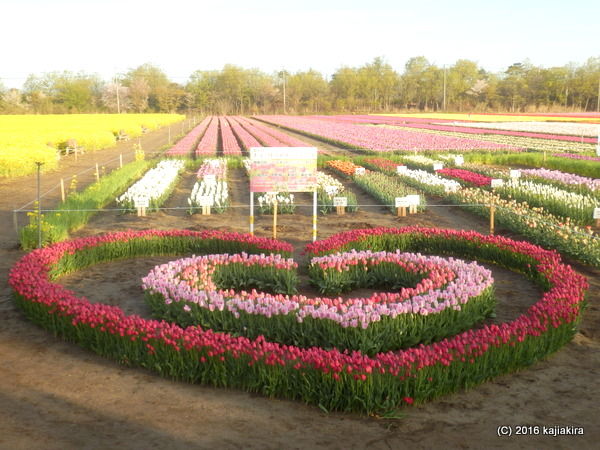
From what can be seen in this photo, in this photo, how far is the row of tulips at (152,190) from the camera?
14461 mm

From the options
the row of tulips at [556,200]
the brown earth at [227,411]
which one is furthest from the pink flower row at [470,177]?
the brown earth at [227,411]

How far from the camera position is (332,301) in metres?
6.87

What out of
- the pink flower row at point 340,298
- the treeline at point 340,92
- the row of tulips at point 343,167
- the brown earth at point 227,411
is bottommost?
the brown earth at point 227,411

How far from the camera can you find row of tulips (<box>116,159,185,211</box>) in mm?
14461

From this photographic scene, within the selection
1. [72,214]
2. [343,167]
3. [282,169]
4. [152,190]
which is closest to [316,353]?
[282,169]

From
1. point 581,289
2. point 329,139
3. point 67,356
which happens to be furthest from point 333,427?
point 329,139

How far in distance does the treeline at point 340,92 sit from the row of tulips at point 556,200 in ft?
261

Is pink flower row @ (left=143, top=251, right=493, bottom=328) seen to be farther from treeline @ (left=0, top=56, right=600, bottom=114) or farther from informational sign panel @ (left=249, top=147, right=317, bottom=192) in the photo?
treeline @ (left=0, top=56, right=600, bottom=114)

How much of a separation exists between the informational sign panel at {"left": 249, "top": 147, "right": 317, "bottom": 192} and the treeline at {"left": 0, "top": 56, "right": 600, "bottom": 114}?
85806 mm

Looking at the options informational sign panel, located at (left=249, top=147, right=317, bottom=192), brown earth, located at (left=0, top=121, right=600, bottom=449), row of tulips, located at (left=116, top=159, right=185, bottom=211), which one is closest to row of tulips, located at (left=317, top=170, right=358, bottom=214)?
informational sign panel, located at (left=249, top=147, right=317, bottom=192)

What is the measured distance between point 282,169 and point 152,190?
19.3ft

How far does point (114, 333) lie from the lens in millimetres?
6047

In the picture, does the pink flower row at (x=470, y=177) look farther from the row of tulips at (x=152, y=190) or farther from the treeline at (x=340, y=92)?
the treeline at (x=340, y=92)

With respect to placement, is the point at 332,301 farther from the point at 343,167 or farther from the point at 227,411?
the point at 343,167
